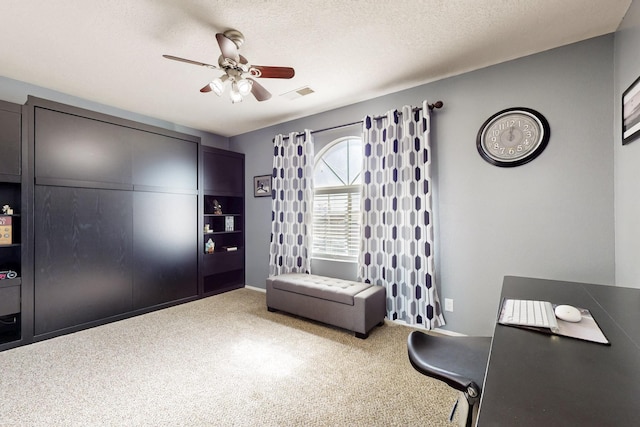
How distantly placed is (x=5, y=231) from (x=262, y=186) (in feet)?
9.30

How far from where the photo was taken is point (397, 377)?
2076 mm

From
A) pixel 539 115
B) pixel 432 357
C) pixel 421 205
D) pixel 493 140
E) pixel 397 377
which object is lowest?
pixel 397 377

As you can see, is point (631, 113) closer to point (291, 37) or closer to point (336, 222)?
point (291, 37)

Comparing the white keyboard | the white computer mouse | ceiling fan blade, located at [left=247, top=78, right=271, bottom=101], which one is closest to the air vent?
ceiling fan blade, located at [left=247, top=78, right=271, bottom=101]

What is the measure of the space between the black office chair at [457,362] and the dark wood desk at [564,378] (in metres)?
0.22

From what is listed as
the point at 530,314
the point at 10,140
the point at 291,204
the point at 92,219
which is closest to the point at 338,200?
the point at 291,204

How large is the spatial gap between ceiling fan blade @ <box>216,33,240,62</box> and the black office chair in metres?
2.14

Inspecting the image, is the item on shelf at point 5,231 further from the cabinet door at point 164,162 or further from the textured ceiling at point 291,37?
the textured ceiling at point 291,37

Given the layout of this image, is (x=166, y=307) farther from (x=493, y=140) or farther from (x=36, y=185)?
(x=493, y=140)

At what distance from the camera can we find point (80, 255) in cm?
296

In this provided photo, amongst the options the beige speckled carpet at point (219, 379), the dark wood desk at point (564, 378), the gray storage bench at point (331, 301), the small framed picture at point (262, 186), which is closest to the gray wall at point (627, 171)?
the dark wood desk at point (564, 378)

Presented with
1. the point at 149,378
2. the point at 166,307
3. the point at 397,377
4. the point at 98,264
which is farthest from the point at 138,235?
the point at 397,377

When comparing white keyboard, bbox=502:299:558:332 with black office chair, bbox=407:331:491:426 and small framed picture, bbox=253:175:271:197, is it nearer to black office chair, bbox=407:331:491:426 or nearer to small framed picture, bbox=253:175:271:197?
black office chair, bbox=407:331:491:426

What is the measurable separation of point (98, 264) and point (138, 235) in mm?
496
